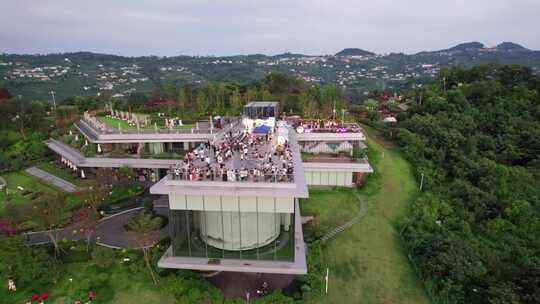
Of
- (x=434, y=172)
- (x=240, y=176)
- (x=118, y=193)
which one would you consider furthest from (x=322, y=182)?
(x=118, y=193)

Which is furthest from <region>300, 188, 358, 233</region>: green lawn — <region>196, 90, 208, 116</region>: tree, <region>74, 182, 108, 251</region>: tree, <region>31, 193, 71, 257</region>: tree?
<region>196, 90, 208, 116</region>: tree

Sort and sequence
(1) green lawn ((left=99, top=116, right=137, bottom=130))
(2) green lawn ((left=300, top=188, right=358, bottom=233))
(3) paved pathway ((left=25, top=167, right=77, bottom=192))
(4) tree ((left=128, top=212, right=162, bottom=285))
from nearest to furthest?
(4) tree ((left=128, top=212, right=162, bottom=285)) < (2) green lawn ((left=300, top=188, right=358, bottom=233)) < (3) paved pathway ((left=25, top=167, right=77, bottom=192)) < (1) green lawn ((left=99, top=116, right=137, bottom=130))

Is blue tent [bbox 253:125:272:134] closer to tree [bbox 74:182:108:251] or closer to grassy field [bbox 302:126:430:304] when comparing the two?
grassy field [bbox 302:126:430:304]

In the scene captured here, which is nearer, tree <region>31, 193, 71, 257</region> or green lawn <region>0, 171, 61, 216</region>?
tree <region>31, 193, 71, 257</region>

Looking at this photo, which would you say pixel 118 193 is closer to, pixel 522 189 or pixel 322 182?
pixel 322 182

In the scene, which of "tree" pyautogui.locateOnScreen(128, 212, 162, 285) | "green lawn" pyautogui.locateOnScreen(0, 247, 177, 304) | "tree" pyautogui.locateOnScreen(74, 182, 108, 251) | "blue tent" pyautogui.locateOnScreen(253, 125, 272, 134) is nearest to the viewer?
"green lawn" pyautogui.locateOnScreen(0, 247, 177, 304)

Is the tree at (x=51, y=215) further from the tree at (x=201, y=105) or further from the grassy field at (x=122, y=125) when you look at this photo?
the tree at (x=201, y=105)
